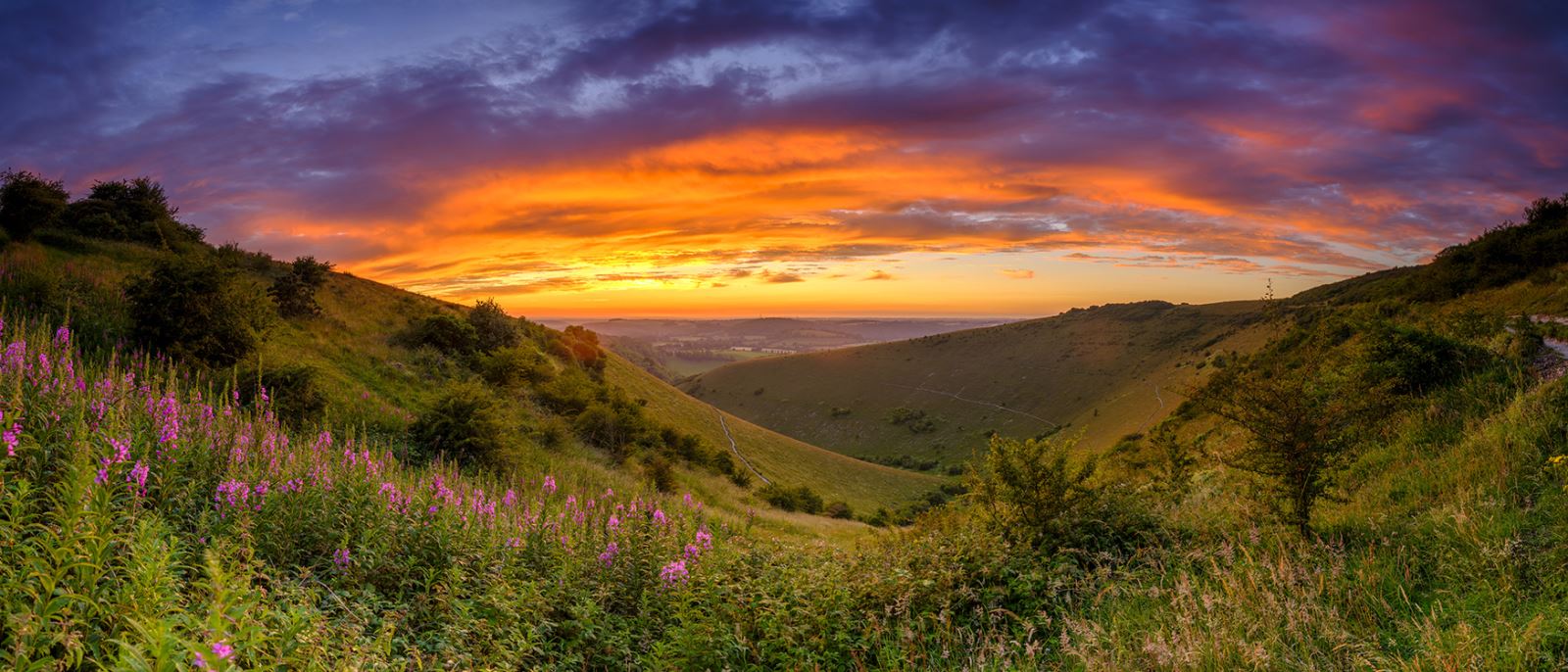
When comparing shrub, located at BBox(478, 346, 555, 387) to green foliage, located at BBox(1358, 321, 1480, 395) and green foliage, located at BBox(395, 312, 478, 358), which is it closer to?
green foliage, located at BBox(395, 312, 478, 358)

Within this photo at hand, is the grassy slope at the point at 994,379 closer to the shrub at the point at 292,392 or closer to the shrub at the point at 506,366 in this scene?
the shrub at the point at 506,366

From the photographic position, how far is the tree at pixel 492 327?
1112 inches

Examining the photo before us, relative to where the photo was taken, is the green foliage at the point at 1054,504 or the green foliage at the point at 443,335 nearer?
the green foliage at the point at 1054,504

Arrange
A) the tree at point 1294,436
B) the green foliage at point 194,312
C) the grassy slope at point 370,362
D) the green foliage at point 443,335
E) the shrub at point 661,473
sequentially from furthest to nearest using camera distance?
the green foliage at point 443,335 → the shrub at point 661,473 → the grassy slope at point 370,362 → the green foliage at point 194,312 → the tree at point 1294,436

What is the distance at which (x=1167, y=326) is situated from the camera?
93125 millimetres

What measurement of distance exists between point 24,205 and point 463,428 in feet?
48.1

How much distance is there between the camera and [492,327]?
2953cm

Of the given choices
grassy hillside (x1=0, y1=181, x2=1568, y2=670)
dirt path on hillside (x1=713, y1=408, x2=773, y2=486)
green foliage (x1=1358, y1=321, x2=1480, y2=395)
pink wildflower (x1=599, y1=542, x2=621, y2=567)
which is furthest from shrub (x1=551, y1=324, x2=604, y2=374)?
green foliage (x1=1358, y1=321, x2=1480, y2=395)

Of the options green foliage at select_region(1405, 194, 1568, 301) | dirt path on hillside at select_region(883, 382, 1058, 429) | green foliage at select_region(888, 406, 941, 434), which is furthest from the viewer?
green foliage at select_region(888, 406, 941, 434)

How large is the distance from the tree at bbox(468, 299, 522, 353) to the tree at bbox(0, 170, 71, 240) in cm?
1244

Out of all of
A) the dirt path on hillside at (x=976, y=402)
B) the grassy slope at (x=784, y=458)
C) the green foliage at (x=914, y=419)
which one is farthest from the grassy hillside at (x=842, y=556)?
the green foliage at (x=914, y=419)

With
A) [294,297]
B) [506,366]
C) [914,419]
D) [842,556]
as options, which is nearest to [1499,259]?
[842,556]

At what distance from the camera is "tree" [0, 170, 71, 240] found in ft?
55.5

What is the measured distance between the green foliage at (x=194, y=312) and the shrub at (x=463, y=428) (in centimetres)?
371
